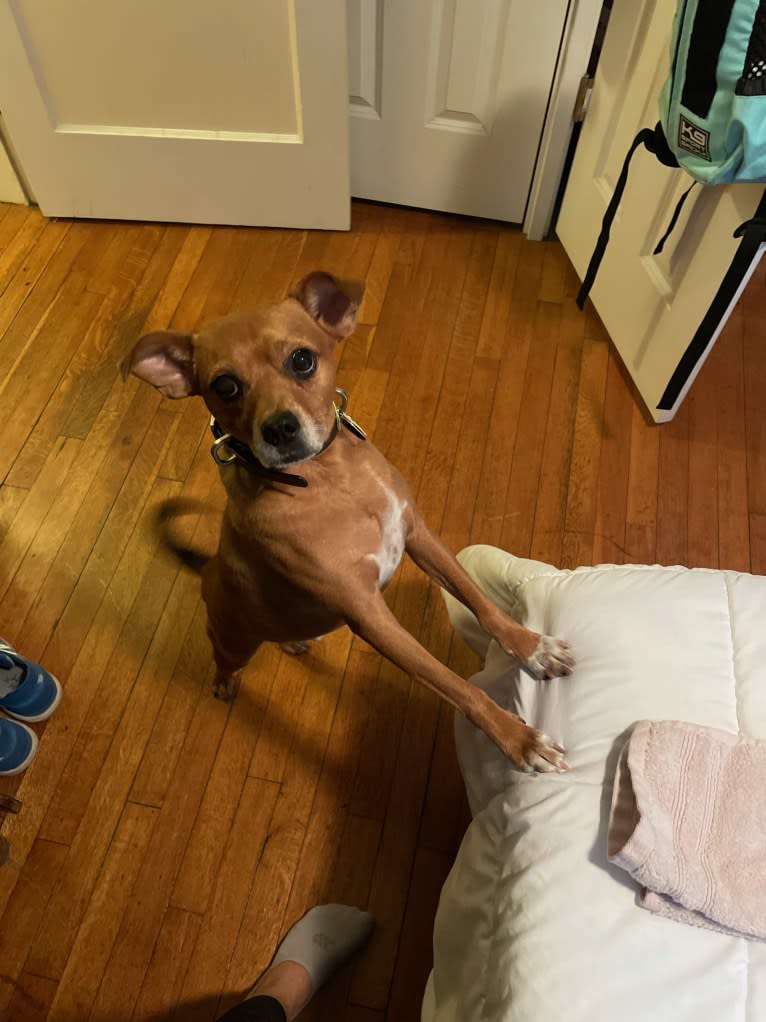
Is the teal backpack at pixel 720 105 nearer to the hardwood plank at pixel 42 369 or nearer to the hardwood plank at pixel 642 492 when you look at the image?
the hardwood plank at pixel 642 492

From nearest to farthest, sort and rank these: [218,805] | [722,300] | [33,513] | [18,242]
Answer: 1. [218,805]
2. [722,300]
3. [33,513]
4. [18,242]

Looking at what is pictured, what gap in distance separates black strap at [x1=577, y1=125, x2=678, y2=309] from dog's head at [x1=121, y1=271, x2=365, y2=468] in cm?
104

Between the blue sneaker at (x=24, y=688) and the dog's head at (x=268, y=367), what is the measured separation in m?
0.86

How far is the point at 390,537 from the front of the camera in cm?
134

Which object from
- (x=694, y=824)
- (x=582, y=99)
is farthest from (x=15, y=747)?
(x=582, y=99)

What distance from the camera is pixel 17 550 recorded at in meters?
2.05

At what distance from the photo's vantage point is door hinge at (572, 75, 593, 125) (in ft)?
7.37

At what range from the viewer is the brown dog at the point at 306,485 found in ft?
3.91

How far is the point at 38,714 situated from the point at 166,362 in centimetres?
102

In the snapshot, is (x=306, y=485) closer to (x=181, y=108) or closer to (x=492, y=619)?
(x=492, y=619)

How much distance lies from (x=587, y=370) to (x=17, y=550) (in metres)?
1.79

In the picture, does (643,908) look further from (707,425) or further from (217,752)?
(707,425)

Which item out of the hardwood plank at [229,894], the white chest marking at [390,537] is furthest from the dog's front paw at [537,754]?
the hardwood plank at [229,894]

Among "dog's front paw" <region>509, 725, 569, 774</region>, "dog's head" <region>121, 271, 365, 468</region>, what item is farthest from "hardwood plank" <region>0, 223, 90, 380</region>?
"dog's front paw" <region>509, 725, 569, 774</region>
